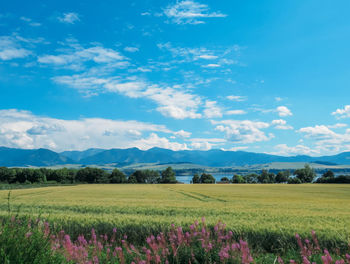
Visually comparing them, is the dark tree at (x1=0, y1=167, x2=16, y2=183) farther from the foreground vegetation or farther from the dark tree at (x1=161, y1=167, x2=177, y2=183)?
the dark tree at (x1=161, y1=167, x2=177, y2=183)

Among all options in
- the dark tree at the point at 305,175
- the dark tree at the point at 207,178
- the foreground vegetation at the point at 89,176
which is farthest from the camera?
the dark tree at the point at 207,178

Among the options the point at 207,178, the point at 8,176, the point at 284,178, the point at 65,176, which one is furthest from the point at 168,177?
the point at 8,176

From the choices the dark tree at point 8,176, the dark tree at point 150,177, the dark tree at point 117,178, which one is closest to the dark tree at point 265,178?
the dark tree at point 150,177

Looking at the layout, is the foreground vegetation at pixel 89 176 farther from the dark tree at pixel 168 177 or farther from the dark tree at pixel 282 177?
the dark tree at pixel 282 177

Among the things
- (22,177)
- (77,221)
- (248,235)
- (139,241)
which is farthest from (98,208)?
(22,177)

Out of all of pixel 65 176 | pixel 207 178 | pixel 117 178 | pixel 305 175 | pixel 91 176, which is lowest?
pixel 207 178

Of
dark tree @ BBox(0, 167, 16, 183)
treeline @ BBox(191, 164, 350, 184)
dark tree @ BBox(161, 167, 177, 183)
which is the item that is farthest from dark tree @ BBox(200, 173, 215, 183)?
dark tree @ BBox(0, 167, 16, 183)

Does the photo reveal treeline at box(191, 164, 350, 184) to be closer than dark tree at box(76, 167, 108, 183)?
No

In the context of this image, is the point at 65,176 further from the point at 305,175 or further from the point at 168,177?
the point at 305,175

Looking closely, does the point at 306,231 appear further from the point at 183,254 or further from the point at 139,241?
the point at 139,241

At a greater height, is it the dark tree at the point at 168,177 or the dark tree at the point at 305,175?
the dark tree at the point at 305,175

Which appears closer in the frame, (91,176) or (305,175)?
(91,176)

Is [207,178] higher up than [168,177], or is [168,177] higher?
[168,177]

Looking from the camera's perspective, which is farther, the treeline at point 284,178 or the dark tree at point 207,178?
the dark tree at point 207,178
